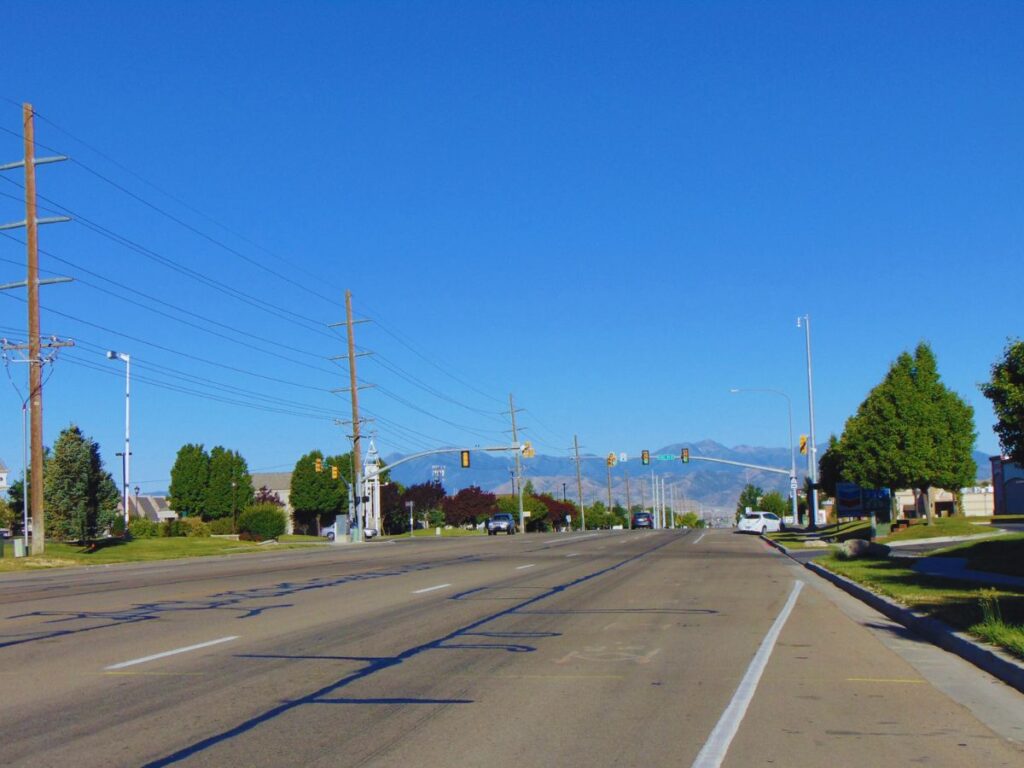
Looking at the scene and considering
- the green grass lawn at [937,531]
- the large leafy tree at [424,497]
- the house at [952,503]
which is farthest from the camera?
the large leafy tree at [424,497]

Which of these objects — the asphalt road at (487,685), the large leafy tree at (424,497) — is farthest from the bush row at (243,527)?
the asphalt road at (487,685)

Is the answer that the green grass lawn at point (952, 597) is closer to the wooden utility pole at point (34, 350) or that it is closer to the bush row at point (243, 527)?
the wooden utility pole at point (34, 350)

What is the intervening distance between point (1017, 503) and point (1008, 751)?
7556 centimetres

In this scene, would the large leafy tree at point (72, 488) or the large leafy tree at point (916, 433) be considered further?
the large leafy tree at point (72, 488)

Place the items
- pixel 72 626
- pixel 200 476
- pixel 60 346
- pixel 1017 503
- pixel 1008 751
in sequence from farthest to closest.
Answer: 1. pixel 200 476
2. pixel 1017 503
3. pixel 60 346
4. pixel 72 626
5. pixel 1008 751

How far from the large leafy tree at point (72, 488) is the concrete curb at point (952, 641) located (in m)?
40.9

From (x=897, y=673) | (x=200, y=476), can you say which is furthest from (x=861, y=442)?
(x=200, y=476)

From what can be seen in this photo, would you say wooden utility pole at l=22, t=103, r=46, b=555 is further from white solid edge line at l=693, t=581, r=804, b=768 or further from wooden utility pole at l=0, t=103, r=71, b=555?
white solid edge line at l=693, t=581, r=804, b=768

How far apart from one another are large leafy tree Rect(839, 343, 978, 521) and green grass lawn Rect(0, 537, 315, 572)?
2757cm

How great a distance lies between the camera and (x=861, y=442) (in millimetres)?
47594

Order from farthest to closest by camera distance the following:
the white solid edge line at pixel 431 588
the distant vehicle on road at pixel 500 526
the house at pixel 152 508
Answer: the house at pixel 152 508 → the distant vehicle on road at pixel 500 526 → the white solid edge line at pixel 431 588

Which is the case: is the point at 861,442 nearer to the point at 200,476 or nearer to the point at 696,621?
the point at 696,621

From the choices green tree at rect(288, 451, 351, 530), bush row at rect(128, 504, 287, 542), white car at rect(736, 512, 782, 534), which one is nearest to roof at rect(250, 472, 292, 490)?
green tree at rect(288, 451, 351, 530)

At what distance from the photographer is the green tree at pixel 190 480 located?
325 ft
